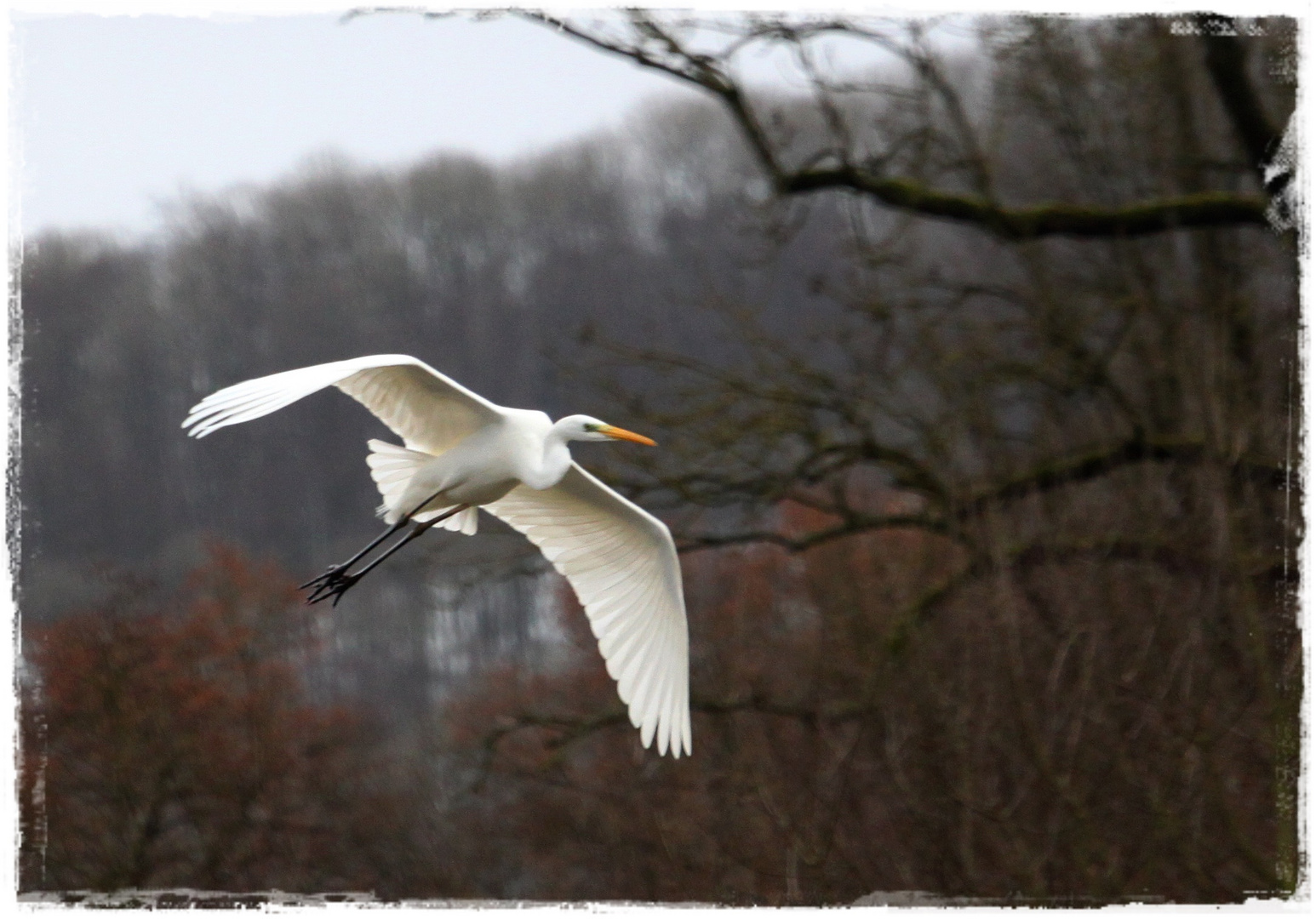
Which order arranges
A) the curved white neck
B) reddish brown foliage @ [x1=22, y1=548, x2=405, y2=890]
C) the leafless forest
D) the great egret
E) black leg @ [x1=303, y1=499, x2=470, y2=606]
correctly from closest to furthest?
the curved white neck
the great egret
black leg @ [x1=303, y1=499, x2=470, y2=606]
the leafless forest
reddish brown foliage @ [x1=22, y1=548, x2=405, y2=890]

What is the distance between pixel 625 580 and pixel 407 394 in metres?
1.01

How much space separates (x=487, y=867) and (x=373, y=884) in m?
0.95

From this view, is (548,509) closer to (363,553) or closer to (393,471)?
(393,471)

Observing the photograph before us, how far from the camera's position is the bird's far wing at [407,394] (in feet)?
13.7

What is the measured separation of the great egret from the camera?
5.21m

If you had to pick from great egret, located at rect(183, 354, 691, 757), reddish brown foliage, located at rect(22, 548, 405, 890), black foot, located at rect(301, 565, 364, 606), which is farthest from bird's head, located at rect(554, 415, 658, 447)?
reddish brown foliage, located at rect(22, 548, 405, 890)

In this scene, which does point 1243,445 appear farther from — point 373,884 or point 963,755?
point 373,884

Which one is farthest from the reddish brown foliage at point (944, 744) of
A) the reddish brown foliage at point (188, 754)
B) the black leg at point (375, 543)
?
the reddish brown foliage at point (188, 754)

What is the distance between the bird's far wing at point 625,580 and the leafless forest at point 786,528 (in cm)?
99

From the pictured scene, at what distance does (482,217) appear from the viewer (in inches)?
777

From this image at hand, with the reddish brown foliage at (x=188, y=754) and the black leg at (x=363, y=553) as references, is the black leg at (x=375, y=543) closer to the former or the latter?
the black leg at (x=363, y=553)

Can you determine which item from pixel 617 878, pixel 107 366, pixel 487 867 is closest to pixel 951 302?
pixel 617 878

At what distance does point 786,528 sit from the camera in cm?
1192

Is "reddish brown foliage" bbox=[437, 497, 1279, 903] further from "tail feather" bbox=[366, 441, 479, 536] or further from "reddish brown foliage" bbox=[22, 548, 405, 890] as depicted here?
"reddish brown foliage" bbox=[22, 548, 405, 890]
